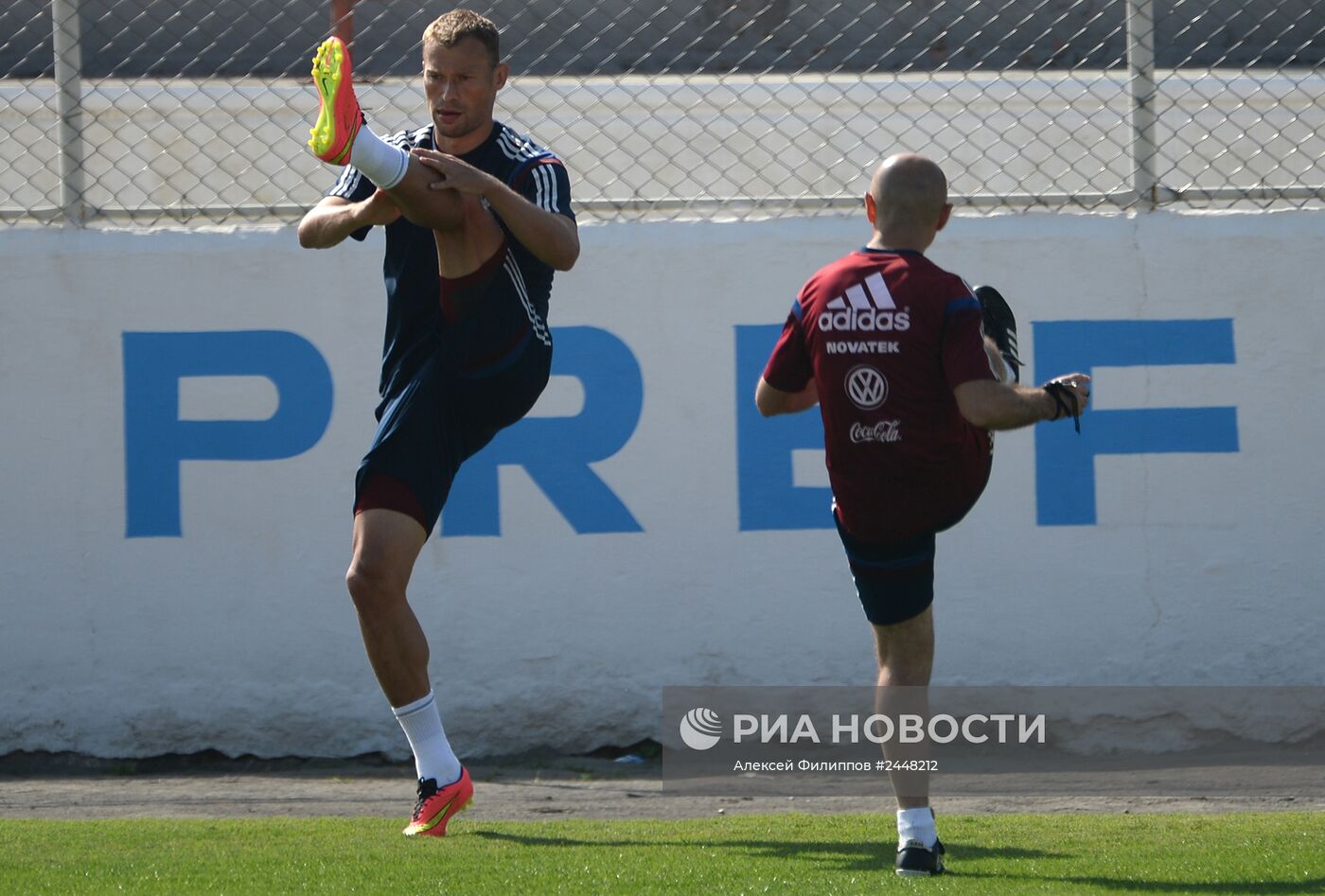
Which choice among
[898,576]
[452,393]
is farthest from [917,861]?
[452,393]

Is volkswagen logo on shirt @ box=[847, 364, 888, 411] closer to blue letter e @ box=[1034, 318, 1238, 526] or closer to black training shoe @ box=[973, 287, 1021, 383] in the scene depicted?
black training shoe @ box=[973, 287, 1021, 383]

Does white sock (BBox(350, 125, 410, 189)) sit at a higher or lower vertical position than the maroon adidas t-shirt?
higher

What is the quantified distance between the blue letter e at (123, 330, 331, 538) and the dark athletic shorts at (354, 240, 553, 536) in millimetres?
1349

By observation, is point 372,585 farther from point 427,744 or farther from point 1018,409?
point 1018,409

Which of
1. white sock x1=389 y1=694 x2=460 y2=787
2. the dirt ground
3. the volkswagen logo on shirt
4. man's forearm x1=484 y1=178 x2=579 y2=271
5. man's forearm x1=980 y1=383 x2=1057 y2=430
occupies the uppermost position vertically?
man's forearm x1=484 y1=178 x2=579 y2=271

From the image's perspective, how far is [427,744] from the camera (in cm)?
372

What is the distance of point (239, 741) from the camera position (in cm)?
504

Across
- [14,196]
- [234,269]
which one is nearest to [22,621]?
[234,269]

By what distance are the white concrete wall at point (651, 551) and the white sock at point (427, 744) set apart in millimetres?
1303

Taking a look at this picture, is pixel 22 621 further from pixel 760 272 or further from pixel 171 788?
pixel 760 272

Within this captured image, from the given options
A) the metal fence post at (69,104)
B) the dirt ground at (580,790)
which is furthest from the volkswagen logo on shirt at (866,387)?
the metal fence post at (69,104)

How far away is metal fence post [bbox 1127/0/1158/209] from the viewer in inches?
204

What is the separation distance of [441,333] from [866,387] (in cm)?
115

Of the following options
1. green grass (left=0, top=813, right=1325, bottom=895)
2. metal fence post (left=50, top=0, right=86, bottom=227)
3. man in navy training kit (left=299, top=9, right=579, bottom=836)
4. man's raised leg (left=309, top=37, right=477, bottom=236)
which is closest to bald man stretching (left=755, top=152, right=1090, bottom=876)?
green grass (left=0, top=813, right=1325, bottom=895)
